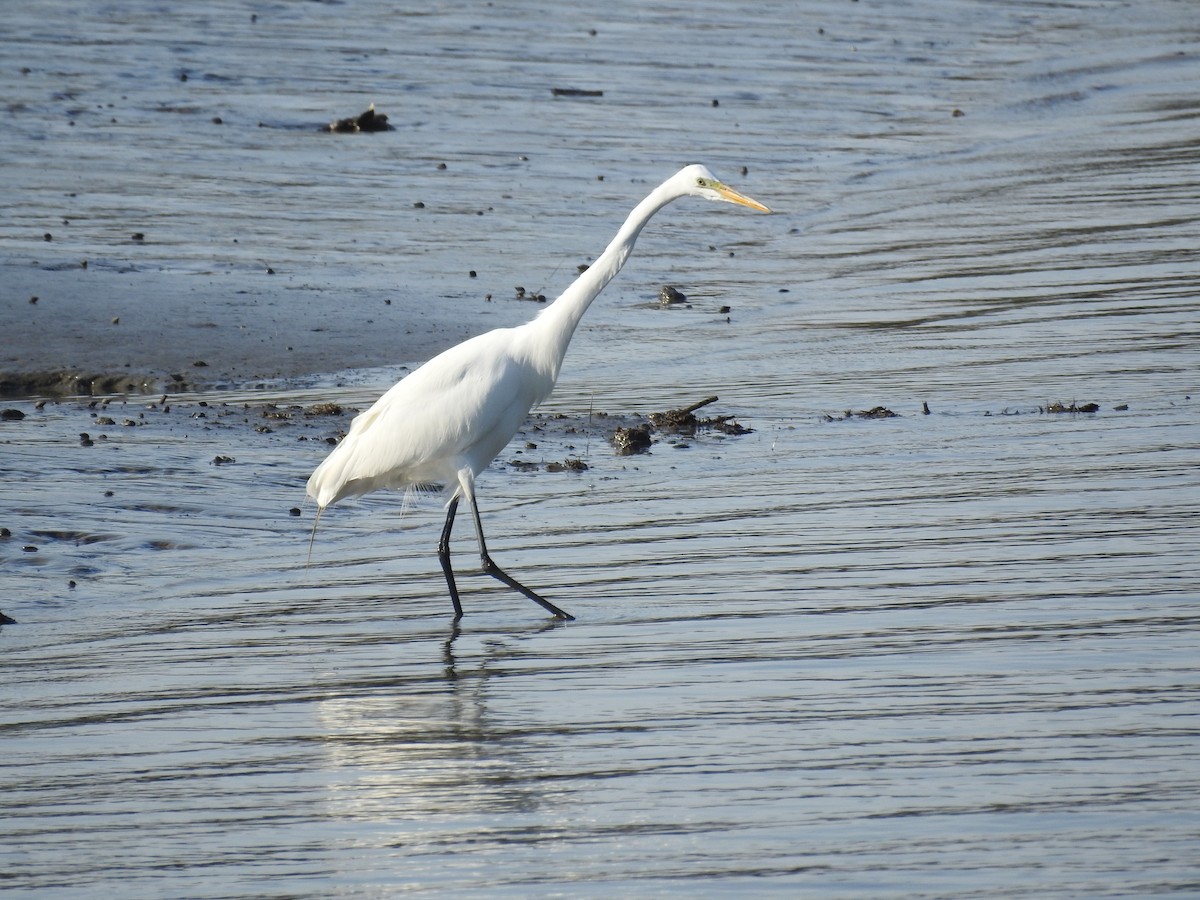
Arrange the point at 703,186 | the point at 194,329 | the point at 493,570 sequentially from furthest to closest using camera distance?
1. the point at 194,329
2. the point at 703,186
3. the point at 493,570

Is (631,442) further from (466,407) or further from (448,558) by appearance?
Answer: (448,558)

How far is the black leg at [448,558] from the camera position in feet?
22.9

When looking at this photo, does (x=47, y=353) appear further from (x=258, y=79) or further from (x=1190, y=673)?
(x=258, y=79)

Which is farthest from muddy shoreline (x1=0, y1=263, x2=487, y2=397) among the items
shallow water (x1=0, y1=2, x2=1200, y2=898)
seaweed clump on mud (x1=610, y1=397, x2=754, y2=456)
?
seaweed clump on mud (x1=610, y1=397, x2=754, y2=456)

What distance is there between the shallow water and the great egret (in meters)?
0.35

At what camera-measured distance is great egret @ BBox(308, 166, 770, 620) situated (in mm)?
7434

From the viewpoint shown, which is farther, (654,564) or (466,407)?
(466,407)

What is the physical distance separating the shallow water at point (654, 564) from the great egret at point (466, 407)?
0.35 meters

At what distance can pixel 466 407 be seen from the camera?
7.43 metres

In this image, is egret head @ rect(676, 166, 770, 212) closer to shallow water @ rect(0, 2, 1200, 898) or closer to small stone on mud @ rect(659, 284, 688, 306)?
shallow water @ rect(0, 2, 1200, 898)

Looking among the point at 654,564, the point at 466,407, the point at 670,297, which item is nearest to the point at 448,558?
the point at 466,407

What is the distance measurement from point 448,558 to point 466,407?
0.63m

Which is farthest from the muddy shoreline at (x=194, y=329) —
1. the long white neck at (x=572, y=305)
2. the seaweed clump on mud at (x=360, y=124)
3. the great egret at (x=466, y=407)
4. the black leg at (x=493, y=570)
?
the seaweed clump on mud at (x=360, y=124)

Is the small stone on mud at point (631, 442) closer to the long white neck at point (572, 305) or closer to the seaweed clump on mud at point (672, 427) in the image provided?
the seaweed clump on mud at point (672, 427)
